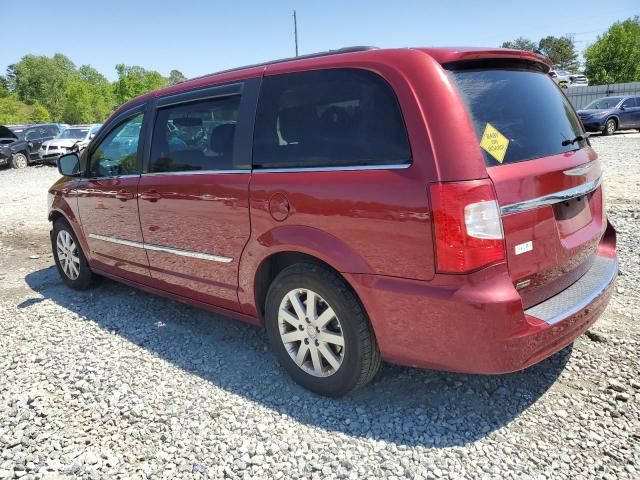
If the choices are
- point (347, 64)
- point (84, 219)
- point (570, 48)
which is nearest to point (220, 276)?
point (347, 64)

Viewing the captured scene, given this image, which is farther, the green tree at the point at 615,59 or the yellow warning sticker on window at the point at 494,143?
the green tree at the point at 615,59

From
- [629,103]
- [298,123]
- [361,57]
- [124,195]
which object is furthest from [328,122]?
[629,103]

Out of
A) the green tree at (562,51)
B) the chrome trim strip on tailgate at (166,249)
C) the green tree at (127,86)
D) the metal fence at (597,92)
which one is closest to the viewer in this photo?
the chrome trim strip on tailgate at (166,249)

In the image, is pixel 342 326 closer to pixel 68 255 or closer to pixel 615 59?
pixel 68 255

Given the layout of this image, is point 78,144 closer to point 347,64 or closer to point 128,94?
point 347,64

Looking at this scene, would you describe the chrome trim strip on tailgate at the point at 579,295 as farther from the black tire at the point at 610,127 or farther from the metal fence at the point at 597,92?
the metal fence at the point at 597,92

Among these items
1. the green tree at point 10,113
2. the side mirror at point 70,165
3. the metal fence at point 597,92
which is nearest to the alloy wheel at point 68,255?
the side mirror at point 70,165

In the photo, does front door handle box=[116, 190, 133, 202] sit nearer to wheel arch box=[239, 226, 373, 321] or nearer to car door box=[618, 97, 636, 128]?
wheel arch box=[239, 226, 373, 321]

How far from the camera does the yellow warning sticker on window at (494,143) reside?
2344 mm

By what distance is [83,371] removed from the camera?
338 centimetres

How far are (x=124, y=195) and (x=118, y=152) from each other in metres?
0.47

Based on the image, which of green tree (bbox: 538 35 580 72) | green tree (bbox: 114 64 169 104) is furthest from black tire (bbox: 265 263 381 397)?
green tree (bbox: 538 35 580 72)

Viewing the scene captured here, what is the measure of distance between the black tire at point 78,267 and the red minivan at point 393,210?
1953 mm

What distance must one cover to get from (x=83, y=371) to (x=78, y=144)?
64.7 feet
